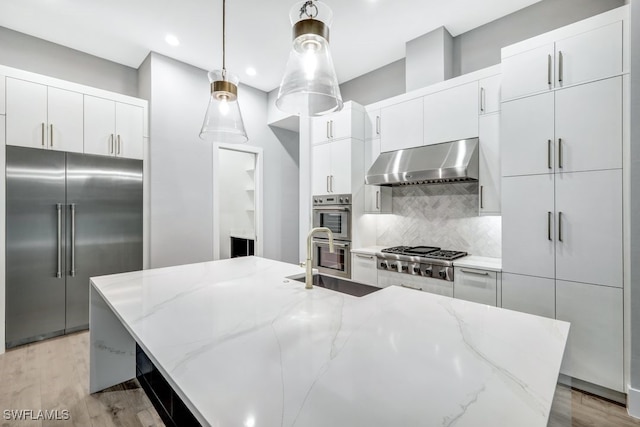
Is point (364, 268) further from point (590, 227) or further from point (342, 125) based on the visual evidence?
point (590, 227)

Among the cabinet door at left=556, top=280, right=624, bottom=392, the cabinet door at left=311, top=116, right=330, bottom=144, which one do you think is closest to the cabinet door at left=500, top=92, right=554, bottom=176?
the cabinet door at left=556, top=280, right=624, bottom=392

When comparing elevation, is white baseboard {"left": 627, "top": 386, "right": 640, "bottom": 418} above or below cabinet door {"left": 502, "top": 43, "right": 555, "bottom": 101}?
below

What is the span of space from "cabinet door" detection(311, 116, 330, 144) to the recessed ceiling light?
171 centimetres

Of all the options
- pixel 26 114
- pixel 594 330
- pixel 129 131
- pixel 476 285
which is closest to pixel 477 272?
pixel 476 285

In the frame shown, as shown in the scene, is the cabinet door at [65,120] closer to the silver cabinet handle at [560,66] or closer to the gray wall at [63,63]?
the gray wall at [63,63]

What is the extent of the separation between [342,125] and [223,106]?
188cm

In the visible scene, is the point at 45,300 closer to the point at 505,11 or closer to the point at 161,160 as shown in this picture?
the point at 161,160

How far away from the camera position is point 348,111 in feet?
11.3

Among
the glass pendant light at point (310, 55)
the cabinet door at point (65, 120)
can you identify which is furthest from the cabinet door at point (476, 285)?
the cabinet door at point (65, 120)

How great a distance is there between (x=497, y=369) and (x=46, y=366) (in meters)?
3.29

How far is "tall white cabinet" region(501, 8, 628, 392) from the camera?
2.01 m

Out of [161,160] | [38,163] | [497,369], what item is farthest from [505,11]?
[38,163]

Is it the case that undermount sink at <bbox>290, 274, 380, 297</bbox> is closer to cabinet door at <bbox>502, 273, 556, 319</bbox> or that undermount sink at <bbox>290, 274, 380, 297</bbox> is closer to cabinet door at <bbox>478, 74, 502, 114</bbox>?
cabinet door at <bbox>502, 273, 556, 319</bbox>

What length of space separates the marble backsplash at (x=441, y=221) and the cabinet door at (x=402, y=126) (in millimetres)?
519
